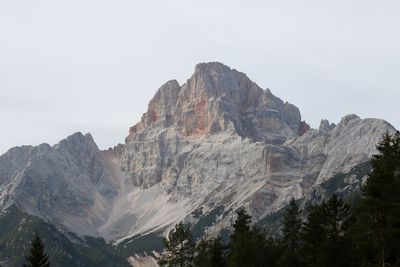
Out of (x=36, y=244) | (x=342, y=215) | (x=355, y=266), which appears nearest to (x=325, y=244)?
(x=355, y=266)

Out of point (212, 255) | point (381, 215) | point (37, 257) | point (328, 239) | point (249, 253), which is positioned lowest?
point (249, 253)

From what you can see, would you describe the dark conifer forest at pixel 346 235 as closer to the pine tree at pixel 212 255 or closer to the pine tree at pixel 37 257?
the pine tree at pixel 212 255

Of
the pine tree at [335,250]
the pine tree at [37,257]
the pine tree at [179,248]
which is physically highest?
the pine tree at [37,257]

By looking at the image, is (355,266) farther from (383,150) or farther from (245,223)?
(245,223)

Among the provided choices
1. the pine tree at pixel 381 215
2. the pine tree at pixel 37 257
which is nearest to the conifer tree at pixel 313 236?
the pine tree at pixel 381 215

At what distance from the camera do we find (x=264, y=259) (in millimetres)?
83750

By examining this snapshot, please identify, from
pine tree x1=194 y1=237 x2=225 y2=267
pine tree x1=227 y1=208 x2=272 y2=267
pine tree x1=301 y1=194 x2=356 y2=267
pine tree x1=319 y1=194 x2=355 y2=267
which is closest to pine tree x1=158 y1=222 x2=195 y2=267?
pine tree x1=194 y1=237 x2=225 y2=267

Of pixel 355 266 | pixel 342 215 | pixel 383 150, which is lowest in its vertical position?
pixel 355 266

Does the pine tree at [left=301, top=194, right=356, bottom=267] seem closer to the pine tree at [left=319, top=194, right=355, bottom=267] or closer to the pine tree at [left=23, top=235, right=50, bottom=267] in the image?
the pine tree at [left=319, top=194, right=355, bottom=267]

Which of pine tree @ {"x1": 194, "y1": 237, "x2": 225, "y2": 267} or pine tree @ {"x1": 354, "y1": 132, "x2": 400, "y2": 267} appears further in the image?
pine tree @ {"x1": 194, "y1": 237, "x2": 225, "y2": 267}

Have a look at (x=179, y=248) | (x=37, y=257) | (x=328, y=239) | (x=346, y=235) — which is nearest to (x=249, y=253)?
(x=346, y=235)

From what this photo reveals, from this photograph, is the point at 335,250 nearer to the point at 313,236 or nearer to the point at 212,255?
the point at 313,236

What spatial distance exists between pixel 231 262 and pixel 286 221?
1953 centimetres

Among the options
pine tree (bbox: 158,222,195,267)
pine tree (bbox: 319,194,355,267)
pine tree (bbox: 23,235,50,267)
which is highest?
pine tree (bbox: 23,235,50,267)
